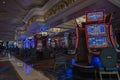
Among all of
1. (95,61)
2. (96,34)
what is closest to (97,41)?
(96,34)

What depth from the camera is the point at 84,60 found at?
5.06 m

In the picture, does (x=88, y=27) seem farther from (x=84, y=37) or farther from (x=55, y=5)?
(x=55, y=5)

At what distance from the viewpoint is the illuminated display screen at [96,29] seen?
14.7 feet

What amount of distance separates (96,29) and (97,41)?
0.35 metres

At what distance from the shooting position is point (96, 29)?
4.53 metres

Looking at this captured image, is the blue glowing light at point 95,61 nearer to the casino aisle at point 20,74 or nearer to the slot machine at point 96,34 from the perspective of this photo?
the slot machine at point 96,34


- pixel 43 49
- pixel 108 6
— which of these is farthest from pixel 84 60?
pixel 43 49

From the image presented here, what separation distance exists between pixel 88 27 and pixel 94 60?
0.98 metres

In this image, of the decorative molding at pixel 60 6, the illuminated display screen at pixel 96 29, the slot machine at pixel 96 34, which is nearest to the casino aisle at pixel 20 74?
the slot machine at pixel 96 34

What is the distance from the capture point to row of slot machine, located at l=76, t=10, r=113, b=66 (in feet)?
14.5

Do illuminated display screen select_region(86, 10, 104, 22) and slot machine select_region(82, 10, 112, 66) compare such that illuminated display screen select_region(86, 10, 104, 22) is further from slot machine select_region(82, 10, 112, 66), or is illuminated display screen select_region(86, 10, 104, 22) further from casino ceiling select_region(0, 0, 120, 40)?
casino ceiling select_region(0, 0, 120, 40)

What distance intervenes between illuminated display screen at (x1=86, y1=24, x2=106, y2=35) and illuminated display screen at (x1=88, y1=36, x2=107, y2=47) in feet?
0.47

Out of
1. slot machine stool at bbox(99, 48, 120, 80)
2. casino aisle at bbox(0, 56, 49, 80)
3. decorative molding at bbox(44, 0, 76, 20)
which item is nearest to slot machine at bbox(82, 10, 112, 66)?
slot machine stool at bbox(99, 48, 120, 80)

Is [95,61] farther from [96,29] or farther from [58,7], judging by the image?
[58,7]
